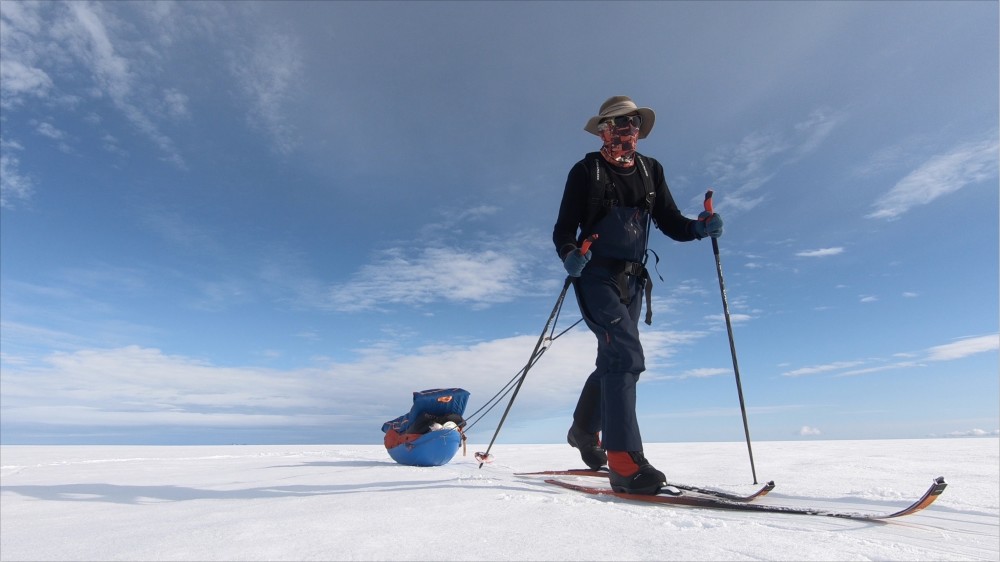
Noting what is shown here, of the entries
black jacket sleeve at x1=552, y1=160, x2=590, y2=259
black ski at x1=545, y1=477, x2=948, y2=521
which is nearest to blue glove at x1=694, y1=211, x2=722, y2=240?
black jacket sleeve at x1=552, y1=160, x2=590, y2=259

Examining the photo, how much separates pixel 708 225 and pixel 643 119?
1.15 m

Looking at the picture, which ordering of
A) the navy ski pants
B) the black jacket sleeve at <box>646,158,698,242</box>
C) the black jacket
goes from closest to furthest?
the navy ski pants, the black jacket, the black jacket sleeve at <box>646,158,698,242</box>

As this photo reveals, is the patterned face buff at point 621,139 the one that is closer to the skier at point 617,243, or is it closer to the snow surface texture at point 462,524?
the skier at point 617,243

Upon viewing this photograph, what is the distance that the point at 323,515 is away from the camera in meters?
2.21

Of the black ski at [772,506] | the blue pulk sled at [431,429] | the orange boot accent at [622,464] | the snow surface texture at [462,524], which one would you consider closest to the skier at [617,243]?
the orange boot accent at [622,464]

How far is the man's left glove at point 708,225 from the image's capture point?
164 inches

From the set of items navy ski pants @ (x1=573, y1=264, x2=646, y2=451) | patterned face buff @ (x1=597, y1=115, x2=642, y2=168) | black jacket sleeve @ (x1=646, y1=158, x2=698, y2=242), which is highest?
patterned face buff @ (x1=597, y1=115, x2=642, y2=168)

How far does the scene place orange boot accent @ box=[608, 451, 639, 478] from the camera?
3.16 meters

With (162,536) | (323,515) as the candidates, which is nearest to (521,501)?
(323,515)

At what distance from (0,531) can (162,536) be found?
1.50 metres

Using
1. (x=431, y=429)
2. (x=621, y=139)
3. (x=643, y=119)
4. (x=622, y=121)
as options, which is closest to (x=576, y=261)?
(x=621, y=139)

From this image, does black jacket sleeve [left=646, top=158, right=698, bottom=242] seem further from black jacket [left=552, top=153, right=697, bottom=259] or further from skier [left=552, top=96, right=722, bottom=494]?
black jacket [left=552, top=153, right=697, bottom=259]

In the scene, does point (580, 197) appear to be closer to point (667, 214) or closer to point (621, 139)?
point (621, 139)

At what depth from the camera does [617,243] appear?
152 inches
